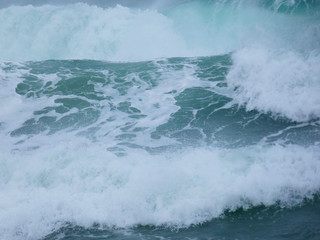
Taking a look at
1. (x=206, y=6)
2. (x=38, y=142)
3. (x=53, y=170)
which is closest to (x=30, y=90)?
(x=38, y=142)

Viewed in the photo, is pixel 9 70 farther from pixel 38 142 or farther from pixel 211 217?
pixel 211 217

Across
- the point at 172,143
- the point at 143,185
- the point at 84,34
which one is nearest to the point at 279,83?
the point at 172,143

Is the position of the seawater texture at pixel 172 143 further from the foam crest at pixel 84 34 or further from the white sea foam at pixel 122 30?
the foam crest at pixel 84 34

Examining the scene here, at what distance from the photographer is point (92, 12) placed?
22.3 metres

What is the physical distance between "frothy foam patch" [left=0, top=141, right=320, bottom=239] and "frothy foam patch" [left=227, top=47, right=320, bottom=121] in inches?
97.9

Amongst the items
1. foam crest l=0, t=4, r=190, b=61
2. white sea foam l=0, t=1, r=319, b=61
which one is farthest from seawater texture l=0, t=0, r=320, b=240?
foam crest l=0, t=4, r=190, b=61

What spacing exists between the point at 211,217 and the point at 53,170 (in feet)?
11.9

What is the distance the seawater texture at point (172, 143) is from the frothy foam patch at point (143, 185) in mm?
23

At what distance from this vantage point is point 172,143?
27.2 feet

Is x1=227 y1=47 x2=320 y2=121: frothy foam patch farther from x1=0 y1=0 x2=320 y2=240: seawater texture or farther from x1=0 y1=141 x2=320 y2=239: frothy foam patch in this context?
x1=0 y1=141 x2=320 y2=239: frothy foam patch

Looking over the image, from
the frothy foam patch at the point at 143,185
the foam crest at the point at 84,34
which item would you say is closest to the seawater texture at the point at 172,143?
the frothy foam patch at the point at 143,185

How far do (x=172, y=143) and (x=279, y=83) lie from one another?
14.2ft

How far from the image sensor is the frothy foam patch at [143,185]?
5.62 meters

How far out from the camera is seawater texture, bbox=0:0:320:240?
217 inches
